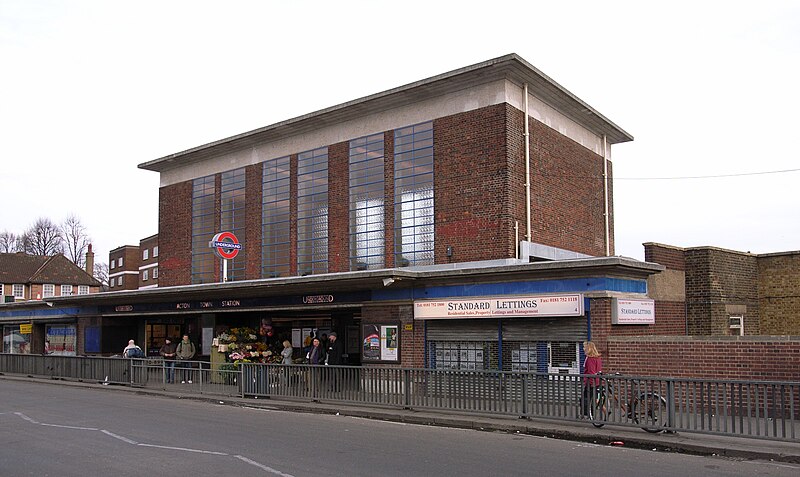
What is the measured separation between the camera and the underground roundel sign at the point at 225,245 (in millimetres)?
27531

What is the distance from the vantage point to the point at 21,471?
9.34 m

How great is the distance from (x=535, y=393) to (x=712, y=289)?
11193mm

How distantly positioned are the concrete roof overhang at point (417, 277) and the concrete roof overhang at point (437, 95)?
591 cm

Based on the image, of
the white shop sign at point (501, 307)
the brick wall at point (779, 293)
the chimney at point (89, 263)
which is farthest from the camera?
the chimney at point (89, 263)

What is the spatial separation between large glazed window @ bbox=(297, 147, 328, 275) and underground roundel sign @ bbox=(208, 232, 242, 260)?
288 centimetres

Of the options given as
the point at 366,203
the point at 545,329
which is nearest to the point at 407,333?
the point at 545,329

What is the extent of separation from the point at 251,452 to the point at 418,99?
52.2ft

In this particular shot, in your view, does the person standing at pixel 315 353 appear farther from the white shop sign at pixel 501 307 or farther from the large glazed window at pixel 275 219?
the large glazed window at pixel 275 219

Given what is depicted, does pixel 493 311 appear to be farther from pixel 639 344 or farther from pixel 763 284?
pixel 763 284

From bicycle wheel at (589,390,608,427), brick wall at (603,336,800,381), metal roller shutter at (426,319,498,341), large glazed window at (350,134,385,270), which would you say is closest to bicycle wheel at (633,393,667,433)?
Answer: bicycle wheel at (589,390,608,427)

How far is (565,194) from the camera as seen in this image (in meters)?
25.1

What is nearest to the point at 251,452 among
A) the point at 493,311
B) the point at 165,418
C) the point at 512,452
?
the point at 512,452

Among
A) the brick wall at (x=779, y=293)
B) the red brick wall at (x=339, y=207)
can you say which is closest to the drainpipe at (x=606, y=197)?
the brick wall at (x=779, y=293)

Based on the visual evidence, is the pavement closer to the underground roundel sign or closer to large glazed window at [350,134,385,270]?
large glazed window at [350,134,385,270]
